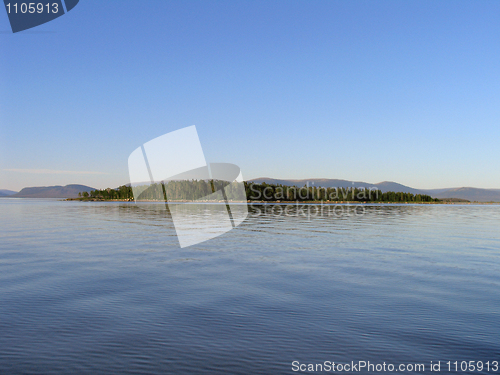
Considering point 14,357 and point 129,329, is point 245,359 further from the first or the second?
point 14,357

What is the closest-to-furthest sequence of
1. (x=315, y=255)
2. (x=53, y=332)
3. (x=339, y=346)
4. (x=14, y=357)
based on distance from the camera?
1. (x=14, y=357)
2. (x=339, y=346)
3. (x=53, y=332)
4. (x=315, y=255)

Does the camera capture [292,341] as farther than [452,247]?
No

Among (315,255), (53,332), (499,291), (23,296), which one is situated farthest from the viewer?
(315,255)

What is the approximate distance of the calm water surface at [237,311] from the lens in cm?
1102

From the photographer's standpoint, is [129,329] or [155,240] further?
[155,240]

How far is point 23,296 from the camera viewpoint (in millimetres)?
17344

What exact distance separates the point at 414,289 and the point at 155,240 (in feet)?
99.2

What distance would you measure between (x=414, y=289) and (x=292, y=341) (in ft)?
35.7

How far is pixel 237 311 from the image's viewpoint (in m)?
15.5

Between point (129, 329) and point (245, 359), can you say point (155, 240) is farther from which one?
point (245, 359)

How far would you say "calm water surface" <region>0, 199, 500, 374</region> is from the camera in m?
11.0

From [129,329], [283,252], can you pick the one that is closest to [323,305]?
[129,329]

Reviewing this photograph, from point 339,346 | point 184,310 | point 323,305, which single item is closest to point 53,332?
point 184,310

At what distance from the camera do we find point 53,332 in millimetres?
12695
